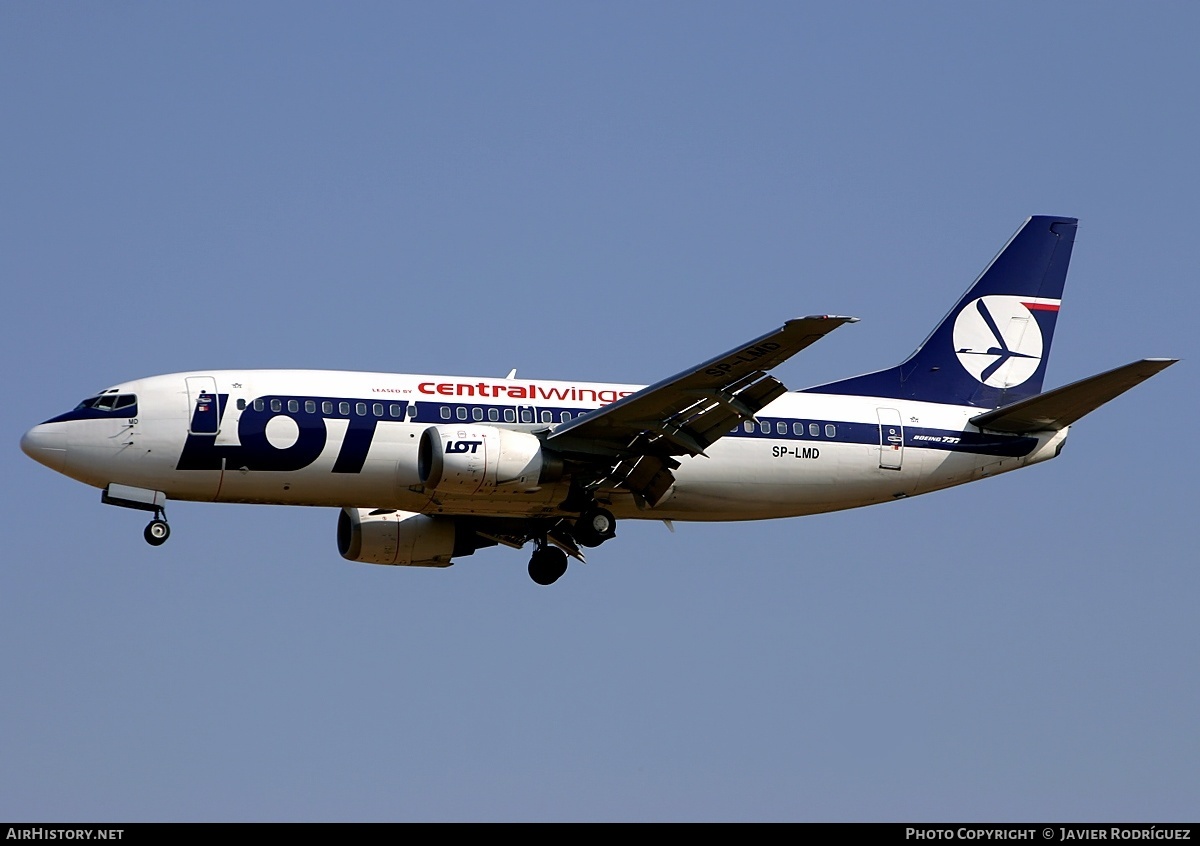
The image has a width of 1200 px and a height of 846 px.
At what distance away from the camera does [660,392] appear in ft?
115

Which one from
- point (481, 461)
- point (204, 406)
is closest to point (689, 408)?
point (481, 461)

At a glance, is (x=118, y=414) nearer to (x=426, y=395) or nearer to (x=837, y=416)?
(x=426, y=395)

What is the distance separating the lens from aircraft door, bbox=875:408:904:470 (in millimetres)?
39781

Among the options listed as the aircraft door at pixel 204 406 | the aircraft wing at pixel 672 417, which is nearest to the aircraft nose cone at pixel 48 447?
the aircraft door at pixel 204 406

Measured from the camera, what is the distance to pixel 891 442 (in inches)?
1571

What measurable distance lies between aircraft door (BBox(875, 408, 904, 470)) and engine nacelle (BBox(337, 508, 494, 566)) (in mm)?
10161

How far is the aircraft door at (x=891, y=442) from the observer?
39781mm

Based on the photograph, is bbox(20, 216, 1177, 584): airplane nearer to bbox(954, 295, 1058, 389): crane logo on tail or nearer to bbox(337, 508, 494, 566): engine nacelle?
bbox(337, 508, 494, 566): engine nacelle

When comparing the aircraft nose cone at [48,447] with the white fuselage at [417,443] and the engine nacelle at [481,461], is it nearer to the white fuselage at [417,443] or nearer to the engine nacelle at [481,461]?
the white fuselage at [417,443]

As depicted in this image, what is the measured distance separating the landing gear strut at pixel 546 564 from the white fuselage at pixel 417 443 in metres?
2.94

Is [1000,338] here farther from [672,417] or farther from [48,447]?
[48,447]

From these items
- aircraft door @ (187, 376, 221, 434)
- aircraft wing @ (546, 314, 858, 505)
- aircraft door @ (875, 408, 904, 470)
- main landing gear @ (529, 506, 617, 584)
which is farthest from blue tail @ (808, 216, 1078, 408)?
aircraft door @ (187, 376, 221, 434)
